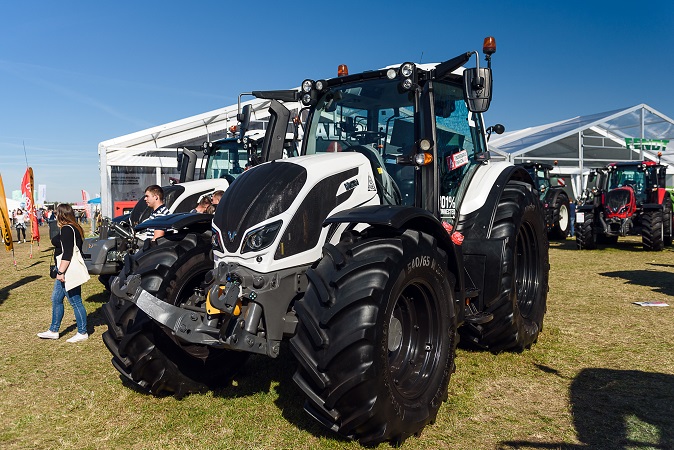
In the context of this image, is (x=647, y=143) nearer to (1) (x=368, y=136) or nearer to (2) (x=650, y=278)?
(2) (x=650, y=278)

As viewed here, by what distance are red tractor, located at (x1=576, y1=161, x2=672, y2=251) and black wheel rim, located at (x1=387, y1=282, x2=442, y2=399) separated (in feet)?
39.5

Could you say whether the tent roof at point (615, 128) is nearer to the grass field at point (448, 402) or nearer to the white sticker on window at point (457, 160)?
the grass field at point (448, 402)

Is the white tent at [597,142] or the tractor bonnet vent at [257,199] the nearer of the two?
the tractor bonnet vent at [257,199]

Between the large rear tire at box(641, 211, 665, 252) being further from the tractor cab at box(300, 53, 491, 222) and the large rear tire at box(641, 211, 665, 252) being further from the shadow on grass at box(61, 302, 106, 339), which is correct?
the shadow on grass at box(61, 302, 106, 339)

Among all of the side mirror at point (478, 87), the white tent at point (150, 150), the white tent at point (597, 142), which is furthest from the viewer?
the white tent at point (597, 142)

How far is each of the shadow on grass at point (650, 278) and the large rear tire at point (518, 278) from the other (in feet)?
12.7

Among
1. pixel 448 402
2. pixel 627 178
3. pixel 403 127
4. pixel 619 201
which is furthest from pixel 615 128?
pixel 448 402

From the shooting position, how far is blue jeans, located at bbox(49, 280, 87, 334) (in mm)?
6535

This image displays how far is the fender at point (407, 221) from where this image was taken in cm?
331

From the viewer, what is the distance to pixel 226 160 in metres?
10.1

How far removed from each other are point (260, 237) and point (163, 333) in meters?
1.24

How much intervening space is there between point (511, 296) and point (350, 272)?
211cm

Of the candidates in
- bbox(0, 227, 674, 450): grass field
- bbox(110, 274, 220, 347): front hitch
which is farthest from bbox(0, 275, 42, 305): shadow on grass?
bbox(110, 274, 220, 347): front hitch

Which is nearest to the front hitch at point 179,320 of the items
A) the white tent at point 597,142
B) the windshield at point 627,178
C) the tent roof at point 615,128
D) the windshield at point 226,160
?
the windshield at point 226,160
